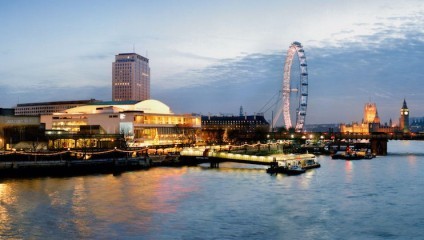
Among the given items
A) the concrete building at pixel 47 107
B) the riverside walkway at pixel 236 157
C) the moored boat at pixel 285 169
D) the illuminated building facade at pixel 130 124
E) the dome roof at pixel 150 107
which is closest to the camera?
the moored boat at pixel 285 169

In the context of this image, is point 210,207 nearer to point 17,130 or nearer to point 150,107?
A: point 17,130

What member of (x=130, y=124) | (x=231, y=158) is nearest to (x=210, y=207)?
(x=231, y=158)

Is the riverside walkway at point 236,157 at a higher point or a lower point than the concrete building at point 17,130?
lower

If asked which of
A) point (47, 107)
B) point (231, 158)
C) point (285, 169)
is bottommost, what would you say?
point (285, 169)

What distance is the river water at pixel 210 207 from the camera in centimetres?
2695

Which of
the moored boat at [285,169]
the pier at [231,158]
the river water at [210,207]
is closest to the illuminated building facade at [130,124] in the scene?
the pier at [231,158]

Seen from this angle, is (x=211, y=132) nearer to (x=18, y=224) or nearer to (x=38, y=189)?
(x=38, y=189)

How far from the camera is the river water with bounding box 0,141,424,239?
26953 millimetres

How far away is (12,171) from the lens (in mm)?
49062

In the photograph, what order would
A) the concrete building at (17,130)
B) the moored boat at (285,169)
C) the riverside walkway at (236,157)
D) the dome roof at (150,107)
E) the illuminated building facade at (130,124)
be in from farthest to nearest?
the dome roof at (150,107) → the illuminated building facade at (130,124) → the concrete building at (17,130) → the riverside walkway at (236,157) → the moored boat at (285,169)

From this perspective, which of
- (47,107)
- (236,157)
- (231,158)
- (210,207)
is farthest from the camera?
(47,107)

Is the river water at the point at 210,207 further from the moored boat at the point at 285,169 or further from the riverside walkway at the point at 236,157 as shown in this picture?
the riverside walkway at the point at 236,157

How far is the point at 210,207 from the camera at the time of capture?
110 feet

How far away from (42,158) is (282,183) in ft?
86.1
